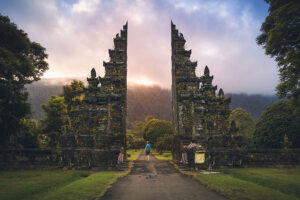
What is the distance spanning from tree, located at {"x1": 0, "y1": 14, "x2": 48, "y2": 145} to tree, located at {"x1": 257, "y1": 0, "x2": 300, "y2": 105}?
20.2 meters

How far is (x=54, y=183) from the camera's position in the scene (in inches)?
426

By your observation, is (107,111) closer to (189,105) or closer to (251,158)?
(189,105)

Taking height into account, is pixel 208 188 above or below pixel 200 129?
below

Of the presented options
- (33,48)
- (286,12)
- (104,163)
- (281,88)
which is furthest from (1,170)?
(286,12)

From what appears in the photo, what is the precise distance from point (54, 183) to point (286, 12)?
58.5ft

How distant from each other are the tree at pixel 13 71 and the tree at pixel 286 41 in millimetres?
20206

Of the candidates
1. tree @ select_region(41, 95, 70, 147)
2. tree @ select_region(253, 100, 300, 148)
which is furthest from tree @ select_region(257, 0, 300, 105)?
tree @ select_region(41, 95, 70, 147)

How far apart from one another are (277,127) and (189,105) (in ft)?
53.4

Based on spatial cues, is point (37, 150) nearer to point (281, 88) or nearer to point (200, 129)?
point (200, 129)

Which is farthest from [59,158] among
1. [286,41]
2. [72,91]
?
[72,91]

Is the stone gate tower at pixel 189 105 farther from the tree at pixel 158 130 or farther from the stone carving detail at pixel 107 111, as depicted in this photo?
the tree at pixel 158 130

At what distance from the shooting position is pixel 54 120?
117 feet

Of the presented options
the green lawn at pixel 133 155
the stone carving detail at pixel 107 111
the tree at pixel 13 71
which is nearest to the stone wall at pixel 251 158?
the stone carving detail at pixel 107 111

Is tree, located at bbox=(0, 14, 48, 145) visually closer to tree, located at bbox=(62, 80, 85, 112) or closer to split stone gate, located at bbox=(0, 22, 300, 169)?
split stone gate, located at bbox=(0, 22, 300, 169)
